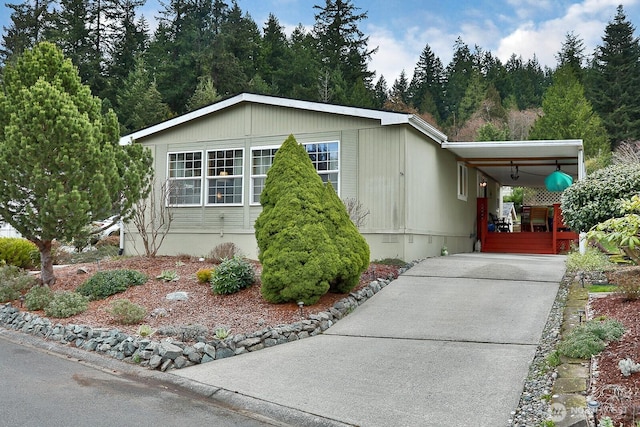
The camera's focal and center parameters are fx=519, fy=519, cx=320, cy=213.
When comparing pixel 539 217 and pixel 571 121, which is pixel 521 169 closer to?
pixel 539 217

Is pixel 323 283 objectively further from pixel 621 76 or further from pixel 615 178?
pixel 621 76

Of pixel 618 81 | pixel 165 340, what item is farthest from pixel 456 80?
pixel 165 340

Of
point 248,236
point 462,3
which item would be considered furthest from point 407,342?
point 462,3

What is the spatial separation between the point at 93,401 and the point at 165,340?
1669mm

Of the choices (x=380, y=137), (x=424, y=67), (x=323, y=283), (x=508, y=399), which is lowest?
(x=508, y=399)

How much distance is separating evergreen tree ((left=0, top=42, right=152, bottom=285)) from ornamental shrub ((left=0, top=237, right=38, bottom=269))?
486cm

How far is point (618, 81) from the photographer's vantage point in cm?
3625

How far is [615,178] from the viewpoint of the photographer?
823cm

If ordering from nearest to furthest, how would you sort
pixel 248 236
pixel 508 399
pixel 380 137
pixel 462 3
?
pixel 508 399
pixel 380 137
pixel 248 236
pixel 462 3

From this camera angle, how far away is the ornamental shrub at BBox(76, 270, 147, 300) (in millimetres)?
9102

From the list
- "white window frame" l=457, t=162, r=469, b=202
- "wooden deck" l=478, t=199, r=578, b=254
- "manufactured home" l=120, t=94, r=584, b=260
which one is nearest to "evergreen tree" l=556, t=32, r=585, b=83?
"wooden deck" l=478, t=199, r=578, b=254

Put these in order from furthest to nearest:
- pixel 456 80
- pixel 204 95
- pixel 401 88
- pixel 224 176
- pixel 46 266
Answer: pixel 401 88
pixel 456 80
pixel 204 95
pixel 224 176
pixel 46 266

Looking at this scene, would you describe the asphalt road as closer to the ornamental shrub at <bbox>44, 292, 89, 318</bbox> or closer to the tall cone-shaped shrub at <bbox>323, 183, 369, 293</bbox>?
the ornamental shrub at <bbox>44, 292, 89, 318</bbox>

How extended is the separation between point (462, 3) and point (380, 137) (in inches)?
670
